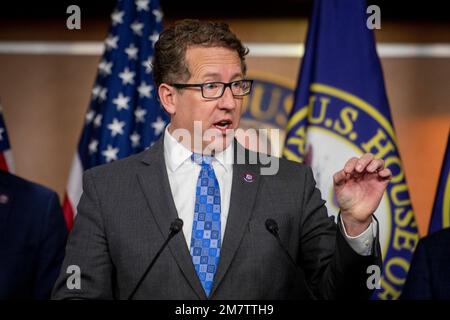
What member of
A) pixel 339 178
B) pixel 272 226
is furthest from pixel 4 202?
pixel 339 178

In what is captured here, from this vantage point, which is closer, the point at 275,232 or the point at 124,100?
the point at 275,232

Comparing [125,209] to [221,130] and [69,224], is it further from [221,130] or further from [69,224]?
[69,224]

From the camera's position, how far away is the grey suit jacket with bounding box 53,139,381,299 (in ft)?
5.15

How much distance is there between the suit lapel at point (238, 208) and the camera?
159 cm

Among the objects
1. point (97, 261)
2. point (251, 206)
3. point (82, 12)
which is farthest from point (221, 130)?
point (82, 12)

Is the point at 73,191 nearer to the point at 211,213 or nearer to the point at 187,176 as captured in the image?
the point at 187,176

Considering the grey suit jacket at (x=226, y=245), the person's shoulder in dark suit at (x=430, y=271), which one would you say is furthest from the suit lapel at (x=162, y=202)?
the person's shoulder in dark suit at (x=430, y=271)

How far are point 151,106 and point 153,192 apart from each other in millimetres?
1413

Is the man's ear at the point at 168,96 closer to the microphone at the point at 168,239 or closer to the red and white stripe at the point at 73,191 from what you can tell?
the microphone at the point at 168,239

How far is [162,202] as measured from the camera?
1688mm

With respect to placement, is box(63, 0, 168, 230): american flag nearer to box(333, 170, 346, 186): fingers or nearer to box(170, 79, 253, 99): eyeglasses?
box(170, 79, 253, 99): eyeglasses

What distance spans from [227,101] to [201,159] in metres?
0.20

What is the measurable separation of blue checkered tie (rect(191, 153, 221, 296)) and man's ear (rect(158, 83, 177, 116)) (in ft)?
0.57

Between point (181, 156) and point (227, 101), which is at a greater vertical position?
point (227, 101)
